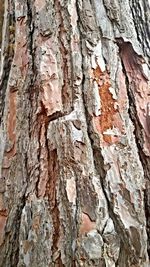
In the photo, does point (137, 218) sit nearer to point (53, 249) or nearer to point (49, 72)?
point (53, 249)

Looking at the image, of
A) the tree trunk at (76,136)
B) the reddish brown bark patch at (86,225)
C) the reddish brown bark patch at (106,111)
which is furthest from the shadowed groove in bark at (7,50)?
the reddish brown bark patch at (86,225)

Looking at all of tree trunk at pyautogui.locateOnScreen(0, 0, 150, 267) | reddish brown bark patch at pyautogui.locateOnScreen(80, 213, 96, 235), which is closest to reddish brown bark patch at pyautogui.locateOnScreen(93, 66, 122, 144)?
tree trunk at pyautogui.locateOnScreen(0, 0, 150, 267)

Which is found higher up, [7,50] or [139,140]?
[7,50]

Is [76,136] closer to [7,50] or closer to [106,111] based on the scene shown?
[106,111]

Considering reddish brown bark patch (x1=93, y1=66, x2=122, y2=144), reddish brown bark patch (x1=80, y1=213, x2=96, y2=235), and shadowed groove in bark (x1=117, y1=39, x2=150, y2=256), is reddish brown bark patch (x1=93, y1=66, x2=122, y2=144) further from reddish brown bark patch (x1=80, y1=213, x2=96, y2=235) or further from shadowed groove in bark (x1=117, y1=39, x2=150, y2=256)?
reddish brown bark patch (x1=80, y1=213, x2=96, y2=235)

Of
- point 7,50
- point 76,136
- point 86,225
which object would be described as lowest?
point 86,225

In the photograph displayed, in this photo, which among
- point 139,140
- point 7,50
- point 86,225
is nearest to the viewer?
point 86,225

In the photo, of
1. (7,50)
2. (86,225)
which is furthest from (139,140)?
(7,50)

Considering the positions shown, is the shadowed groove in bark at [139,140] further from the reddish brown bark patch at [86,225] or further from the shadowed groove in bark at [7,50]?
the shadowed groove in bark at [7,50]

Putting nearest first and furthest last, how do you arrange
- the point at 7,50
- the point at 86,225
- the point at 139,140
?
the point at 86,225 < the point at 139,140 < the point at 7,50
